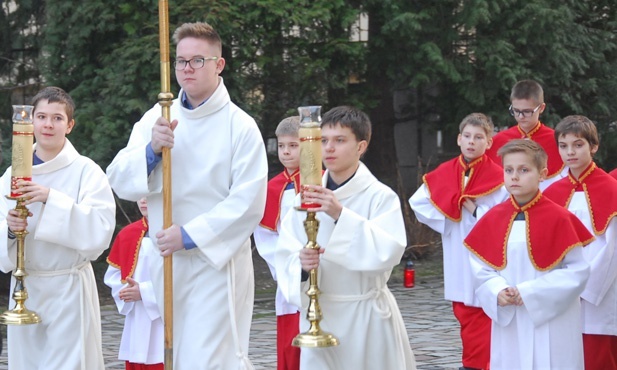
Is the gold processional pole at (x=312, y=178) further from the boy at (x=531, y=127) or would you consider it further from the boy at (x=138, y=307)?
the boy at (x=531, y=127)

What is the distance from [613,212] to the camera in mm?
8117

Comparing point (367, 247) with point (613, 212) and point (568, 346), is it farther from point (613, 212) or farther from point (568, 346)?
point (613, 212)

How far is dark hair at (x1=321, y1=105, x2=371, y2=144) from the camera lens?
20.8 feet

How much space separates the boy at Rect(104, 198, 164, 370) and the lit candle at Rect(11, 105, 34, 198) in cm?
109

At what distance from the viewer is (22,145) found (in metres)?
6.31

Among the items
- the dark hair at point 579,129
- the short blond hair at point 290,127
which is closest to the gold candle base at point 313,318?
the short blond hair at point 290,127

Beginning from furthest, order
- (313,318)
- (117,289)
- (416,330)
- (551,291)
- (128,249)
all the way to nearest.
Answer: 1. (416,330)
2. (117,289)
3. (128,249)
4. (551,291)
5. (313,318)

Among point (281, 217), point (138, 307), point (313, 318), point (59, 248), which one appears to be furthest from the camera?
point (281, 217)

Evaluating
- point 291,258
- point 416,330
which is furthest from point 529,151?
point 416,330

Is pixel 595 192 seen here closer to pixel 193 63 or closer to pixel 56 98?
pixel 193 63

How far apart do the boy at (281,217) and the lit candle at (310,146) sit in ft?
8.13

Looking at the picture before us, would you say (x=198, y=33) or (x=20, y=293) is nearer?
(x=198, y=33)

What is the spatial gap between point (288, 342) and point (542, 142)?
10.1 ft

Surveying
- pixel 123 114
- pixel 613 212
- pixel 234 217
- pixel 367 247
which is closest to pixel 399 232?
pixel 367 247
